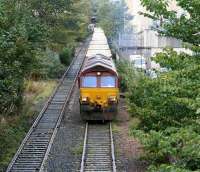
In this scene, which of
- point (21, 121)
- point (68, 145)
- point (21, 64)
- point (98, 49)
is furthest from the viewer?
point (98, 49)

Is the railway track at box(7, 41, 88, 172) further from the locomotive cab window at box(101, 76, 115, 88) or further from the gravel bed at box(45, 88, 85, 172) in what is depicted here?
the locomotive cab window at box(101, 76, 115, 88)

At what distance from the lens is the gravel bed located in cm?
1777

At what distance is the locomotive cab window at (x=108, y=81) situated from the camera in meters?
25.3

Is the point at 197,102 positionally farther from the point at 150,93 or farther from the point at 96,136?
the point at 96,136

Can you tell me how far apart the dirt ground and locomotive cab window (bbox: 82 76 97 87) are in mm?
2125

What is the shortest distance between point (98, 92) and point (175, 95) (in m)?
13.3

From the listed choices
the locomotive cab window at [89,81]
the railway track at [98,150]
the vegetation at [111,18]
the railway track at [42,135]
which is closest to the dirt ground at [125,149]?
the railway track at [98,150]

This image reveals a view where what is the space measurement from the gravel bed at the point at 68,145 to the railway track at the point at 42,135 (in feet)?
0.80

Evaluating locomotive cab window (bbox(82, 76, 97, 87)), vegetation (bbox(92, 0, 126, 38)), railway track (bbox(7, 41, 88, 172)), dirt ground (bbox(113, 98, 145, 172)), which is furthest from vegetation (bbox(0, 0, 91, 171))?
vegetation (bbox(92, 0, 126, 38))

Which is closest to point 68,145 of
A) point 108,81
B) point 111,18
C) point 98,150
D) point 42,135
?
point 98,150

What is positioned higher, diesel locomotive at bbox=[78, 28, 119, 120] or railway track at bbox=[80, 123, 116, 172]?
diesel locomotive at bbox=[78, 28, 119, 120]

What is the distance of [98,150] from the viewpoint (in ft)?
65.8

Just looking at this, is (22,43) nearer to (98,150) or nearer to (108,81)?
(108,81)

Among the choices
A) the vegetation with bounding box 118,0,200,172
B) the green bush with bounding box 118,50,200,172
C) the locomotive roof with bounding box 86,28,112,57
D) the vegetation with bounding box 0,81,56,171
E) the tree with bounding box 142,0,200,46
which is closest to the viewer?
the green bush with bounding box 118,50,200,172
